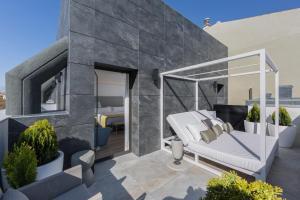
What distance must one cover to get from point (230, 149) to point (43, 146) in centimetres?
330

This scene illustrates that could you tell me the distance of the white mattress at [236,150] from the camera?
8.25 ft

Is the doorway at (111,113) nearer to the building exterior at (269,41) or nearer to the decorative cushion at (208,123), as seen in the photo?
the decorative cushion at (208,123)

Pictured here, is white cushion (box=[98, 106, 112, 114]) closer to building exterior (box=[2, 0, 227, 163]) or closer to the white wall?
the white wall

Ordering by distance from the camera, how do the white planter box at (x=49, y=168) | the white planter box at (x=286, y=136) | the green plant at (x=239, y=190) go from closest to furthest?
the green plant at (x=239, y=190)
the white planter box at (x=49, y=168)
the white planter box at (x=286, y=136)

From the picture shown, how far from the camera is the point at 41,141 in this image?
6.50 feet

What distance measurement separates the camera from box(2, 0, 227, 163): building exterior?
7.60 ft

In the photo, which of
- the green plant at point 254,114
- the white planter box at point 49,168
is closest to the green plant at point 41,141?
the white planter box at point 49,168

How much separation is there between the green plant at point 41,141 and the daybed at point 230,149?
2.70 metres

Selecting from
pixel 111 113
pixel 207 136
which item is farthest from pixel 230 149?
Answer: pixel 111 113

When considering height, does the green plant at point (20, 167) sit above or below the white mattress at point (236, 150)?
above

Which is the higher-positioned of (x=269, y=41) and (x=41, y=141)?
(x=269, y=41)

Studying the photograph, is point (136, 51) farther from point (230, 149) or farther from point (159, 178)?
point (230, 149)

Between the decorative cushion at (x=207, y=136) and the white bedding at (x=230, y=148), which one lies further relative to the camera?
the decorative cushion at (x=207, y=136)

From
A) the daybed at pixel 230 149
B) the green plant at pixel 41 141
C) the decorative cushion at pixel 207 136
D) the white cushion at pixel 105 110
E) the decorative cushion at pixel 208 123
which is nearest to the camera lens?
the green plant at pixel 41 141
